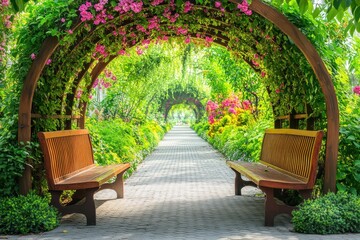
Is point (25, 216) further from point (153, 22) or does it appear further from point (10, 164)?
point (153, 22)

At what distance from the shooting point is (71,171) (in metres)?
7.10

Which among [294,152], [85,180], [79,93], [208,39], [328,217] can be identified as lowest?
[328,217]

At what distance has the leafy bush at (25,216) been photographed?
5723 millimetres

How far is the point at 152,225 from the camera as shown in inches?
242

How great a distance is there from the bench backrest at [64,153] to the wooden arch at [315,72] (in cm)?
29

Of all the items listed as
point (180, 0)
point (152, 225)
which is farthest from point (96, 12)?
point (152, 225)

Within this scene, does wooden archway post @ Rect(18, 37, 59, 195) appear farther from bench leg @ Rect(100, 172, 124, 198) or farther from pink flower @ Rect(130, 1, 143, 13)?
bench leg @ Rect(100, 172, 124, 198)

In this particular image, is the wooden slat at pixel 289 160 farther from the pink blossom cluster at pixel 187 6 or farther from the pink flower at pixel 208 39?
the pink blossom cluster at pixel 187 6

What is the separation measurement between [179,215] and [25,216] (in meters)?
2.00

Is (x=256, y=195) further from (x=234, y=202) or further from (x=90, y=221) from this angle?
(x=90, y=221)

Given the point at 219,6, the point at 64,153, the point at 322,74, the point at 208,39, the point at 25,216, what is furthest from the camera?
the point at 208,39

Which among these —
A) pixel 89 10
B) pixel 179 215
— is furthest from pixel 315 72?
pixel 89 10

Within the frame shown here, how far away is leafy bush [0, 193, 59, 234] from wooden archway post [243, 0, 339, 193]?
3262mm

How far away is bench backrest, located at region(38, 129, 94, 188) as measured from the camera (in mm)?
6113
